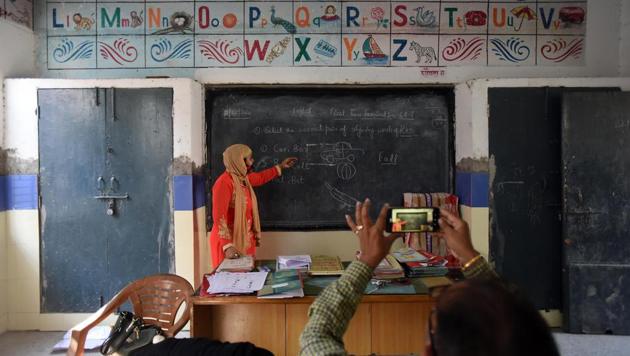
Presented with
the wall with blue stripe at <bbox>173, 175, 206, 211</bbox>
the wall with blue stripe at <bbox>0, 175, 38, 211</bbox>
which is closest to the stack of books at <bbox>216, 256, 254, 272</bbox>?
the wall with blue stripe at <bbox>173, 175, 206, 211</bbox>

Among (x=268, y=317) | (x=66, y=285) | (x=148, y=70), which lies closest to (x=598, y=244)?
(x=268, y=317)

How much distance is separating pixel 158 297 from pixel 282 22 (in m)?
2.55

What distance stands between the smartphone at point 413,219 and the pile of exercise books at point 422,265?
2.55 feet

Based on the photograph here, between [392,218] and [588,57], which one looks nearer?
[392,218]

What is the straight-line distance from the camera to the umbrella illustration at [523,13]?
12.8ft

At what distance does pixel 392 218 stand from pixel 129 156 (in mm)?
2836

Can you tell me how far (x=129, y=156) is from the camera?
3641 millimetres

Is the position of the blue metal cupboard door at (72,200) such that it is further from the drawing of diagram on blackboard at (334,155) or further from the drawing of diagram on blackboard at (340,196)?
the drawing of diagram on blackboard at (340,196)

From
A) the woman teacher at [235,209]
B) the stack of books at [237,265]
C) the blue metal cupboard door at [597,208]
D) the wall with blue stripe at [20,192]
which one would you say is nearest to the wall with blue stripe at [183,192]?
the woman teacher at [235,209]

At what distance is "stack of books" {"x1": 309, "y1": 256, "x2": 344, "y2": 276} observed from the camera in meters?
2.22

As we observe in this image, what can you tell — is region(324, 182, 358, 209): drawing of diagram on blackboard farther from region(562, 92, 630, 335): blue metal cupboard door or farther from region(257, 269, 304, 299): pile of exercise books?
region(257, 269, 304, 299): pile of exercise books

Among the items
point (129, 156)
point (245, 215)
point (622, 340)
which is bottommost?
point (622, 340)

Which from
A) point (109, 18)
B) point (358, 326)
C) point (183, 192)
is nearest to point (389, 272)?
point (358, 326)

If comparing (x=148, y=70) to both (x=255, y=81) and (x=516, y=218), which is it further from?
(x=516, y=218)
